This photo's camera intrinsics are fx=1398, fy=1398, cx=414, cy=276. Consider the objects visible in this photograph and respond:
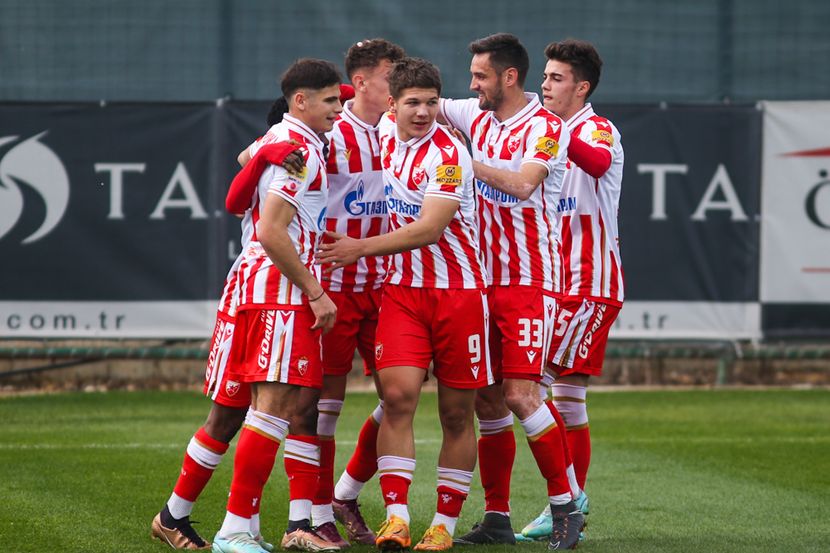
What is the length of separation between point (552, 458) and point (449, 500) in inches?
19.2

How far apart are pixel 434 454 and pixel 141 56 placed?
4769mm

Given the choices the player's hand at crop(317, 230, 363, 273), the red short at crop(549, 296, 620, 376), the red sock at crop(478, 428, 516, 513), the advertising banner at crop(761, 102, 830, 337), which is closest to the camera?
the player's hand at crop(317, 230, 363, 273)

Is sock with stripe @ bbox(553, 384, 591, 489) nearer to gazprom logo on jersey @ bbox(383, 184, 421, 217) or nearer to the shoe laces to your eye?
gazprom logo on jersey @ bbox(383, 184, 421, 217)

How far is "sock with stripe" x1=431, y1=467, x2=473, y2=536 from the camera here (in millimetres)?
5895

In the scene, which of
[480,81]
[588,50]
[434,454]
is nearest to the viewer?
[480,81]

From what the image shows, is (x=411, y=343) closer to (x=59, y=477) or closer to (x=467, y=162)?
(x=467, y=162)

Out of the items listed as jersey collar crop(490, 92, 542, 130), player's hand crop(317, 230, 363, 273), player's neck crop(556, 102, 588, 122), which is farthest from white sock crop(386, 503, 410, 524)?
player's neck crop(556, 102, 588, 122)

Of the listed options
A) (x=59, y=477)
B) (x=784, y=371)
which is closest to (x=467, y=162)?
(x=59, y=477)

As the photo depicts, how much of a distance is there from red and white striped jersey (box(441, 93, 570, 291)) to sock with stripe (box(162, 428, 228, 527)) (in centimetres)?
140

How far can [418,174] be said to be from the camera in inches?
226

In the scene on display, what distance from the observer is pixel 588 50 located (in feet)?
22.6

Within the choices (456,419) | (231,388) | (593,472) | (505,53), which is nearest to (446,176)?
(505,53)

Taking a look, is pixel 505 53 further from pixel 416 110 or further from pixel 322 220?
pixel 322 220

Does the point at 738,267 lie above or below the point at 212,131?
below
